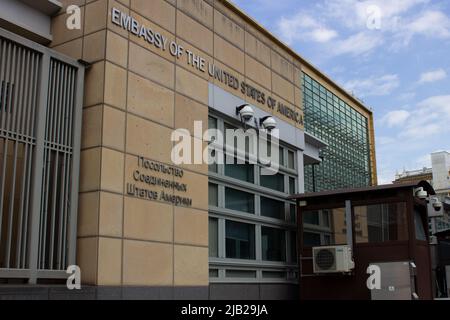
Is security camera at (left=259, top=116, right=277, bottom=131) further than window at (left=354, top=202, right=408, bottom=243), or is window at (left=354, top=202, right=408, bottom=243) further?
security camera at (left=259, top=116, right=277, bottom=131)

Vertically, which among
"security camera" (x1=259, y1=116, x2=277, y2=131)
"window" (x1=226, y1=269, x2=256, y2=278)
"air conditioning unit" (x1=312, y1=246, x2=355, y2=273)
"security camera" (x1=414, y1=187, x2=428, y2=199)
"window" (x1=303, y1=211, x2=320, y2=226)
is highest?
"security camera" (x1=259, y1=116, x2=277, y2=131)

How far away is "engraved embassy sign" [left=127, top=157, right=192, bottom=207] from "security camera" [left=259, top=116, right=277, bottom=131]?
3.79 metres

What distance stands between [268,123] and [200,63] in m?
2.79

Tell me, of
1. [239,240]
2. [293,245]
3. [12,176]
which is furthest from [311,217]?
[12,176]

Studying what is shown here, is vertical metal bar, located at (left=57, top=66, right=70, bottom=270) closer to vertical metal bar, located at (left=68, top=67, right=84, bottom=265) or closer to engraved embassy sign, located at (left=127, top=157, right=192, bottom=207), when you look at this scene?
vertical metal bar, located at (left=68, top=67, right=84, bottom=265)

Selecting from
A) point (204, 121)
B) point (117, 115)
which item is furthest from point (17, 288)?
point (204, 121)

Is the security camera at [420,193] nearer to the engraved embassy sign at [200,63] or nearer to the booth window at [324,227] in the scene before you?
the booth window at [324,227]

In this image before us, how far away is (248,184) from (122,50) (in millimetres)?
4868

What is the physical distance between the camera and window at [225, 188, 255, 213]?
13391 mm

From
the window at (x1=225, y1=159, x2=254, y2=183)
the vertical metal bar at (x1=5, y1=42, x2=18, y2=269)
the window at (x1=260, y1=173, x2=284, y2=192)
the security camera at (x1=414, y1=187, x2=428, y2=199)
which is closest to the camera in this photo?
the vertical metal bar at (x1=5, y1=42, x2=18, y2=269)

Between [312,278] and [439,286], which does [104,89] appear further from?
[439,286]

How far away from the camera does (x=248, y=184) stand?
1402 cm

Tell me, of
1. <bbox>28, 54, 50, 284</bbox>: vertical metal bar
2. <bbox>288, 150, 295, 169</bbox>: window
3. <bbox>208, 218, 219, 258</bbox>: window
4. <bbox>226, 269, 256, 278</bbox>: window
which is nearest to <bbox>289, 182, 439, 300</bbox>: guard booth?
<bbox>226, 269, 256, 278</bbox>: window
